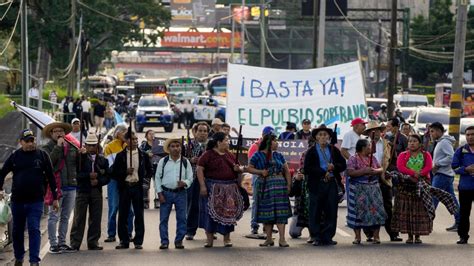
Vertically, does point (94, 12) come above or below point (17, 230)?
above

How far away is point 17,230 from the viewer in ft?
46.2

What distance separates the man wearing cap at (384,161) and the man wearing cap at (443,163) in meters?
0.83

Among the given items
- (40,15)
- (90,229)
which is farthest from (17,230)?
(40,15)

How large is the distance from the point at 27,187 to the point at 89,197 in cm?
204

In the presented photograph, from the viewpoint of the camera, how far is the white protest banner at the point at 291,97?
75.7 feet

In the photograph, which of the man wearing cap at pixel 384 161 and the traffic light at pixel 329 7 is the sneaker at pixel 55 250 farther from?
the traffic light at pixel 329 7

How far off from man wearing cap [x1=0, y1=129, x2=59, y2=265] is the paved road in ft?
2.20

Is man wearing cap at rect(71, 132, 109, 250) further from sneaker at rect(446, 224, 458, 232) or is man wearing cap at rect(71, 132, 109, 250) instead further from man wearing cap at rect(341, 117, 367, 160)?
sneaker at rect(446, 224, 458, 232)

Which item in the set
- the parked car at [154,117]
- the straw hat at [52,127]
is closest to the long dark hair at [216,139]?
the straw hat at [52,127]

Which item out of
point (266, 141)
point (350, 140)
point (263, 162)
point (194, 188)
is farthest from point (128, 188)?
point (350, 140)

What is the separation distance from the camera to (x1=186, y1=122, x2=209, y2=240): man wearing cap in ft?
Result: 57.2

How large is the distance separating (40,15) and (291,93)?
56759 mm

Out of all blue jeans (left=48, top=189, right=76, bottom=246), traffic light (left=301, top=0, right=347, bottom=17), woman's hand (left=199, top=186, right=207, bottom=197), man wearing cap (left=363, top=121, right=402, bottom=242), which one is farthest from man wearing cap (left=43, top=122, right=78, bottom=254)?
traffic light (left=301, top=0, right=347, bottom=17)

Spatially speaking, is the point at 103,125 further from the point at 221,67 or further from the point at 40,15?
the point at 221,67
